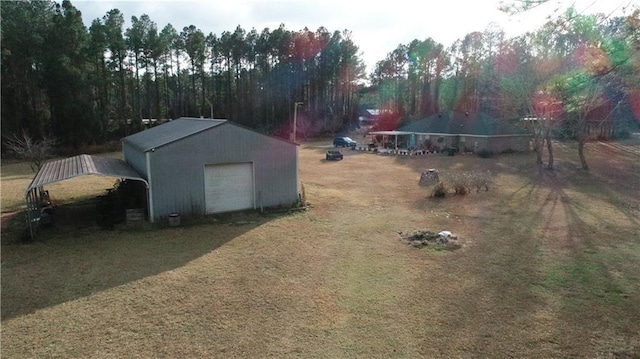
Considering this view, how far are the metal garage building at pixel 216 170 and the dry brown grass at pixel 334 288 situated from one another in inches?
41.9

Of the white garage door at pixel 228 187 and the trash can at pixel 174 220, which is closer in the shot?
the trash can at pixel 174 220

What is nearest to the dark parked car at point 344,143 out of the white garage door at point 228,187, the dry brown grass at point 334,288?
the dry brown grass at point 334,288

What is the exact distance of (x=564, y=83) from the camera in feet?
27.6

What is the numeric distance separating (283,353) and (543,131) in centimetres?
2510

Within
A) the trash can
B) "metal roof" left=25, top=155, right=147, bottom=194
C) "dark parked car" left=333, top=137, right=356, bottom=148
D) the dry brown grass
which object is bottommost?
the dry brown grass

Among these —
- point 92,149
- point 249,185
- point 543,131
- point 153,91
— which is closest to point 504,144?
point 543,131

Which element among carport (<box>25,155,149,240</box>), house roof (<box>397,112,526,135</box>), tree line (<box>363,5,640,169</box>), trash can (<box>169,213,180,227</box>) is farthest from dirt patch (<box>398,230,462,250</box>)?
house roof (<box>397,112,526,135</box>)

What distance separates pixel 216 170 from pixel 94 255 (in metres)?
5.00

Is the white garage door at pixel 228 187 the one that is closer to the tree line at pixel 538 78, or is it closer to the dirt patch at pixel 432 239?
the dirt patch at pixel 432 239

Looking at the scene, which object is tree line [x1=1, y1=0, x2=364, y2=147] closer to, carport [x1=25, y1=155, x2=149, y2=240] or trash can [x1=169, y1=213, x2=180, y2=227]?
carport [x1=25, y1=155, x2=149, y2=240]

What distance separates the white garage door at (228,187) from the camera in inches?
548

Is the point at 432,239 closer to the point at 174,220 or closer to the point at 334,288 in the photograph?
the point at 334,288

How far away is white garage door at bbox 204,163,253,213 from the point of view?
1391 cm

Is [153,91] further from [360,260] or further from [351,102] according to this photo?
[360,260]
